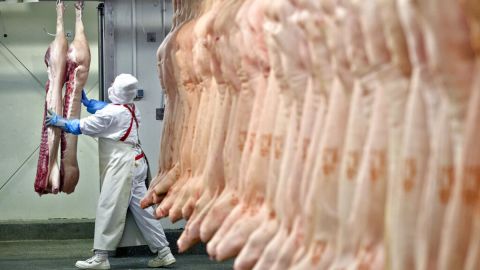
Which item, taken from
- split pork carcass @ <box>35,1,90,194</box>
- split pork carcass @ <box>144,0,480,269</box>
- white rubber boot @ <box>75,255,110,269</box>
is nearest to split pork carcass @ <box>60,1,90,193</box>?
split pork carcass @ <box>35,1,90,194</box>

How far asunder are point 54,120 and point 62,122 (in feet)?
0.25

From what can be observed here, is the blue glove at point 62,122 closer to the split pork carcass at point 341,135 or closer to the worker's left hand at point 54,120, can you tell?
the worker's left hand at point 54,120

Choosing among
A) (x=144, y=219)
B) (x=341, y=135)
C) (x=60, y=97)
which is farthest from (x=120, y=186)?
(x=341, y=135)

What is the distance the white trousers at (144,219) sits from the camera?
10133mm

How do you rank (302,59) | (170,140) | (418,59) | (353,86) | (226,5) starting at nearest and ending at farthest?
(418,59), (353,86), (302,59), (226,5), (170,140)

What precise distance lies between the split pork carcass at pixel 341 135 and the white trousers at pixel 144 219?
543 centimetres

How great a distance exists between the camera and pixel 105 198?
33.1 feet

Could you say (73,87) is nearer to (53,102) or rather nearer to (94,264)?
(53,102)

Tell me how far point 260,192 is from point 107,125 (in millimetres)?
6175

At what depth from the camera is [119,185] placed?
33.1 ft

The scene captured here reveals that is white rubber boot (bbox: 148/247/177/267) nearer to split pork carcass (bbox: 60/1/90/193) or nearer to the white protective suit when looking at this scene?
the white protective suit

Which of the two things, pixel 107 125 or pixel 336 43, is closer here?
pixel 336 43

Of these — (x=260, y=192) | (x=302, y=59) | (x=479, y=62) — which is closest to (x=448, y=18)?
(x=479, y=62)

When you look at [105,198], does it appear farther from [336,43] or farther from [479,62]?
[479,62]
